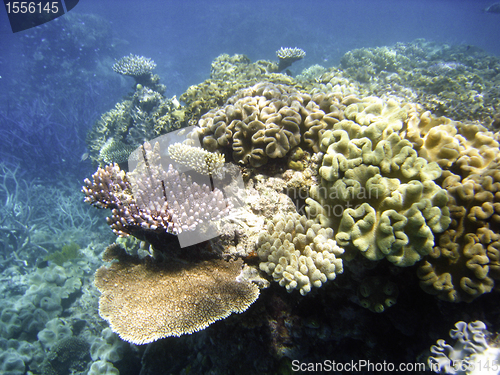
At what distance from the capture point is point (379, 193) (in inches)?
99.0

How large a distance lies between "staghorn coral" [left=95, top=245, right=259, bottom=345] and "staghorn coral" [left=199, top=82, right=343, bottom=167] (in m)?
1.72

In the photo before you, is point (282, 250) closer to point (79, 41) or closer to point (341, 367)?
point (341, 367)

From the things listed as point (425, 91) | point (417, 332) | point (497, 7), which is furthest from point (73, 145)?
point (497, 7)

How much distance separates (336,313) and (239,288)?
1.49m

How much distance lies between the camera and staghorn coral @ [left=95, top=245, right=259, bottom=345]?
2344 mm

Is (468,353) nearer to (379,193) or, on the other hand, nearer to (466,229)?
(466,229)

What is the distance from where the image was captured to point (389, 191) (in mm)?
2506

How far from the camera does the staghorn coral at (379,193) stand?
2.31 metres

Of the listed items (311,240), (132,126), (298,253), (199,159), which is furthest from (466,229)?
(132,126)

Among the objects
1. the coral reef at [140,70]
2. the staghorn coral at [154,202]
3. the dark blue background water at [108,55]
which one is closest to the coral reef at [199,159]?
the staghorn coral at [154,202]

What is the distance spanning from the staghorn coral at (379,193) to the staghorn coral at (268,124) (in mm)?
530

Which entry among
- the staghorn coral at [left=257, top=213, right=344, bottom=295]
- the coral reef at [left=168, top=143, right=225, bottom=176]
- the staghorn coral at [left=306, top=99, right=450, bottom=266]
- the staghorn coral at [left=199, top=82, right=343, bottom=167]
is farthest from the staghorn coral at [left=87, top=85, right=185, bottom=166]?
the staghorn coral at [left=306, top=99, right=450, bottom=266]

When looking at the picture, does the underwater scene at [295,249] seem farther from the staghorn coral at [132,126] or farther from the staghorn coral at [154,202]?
the staghorn coral at [132,126]

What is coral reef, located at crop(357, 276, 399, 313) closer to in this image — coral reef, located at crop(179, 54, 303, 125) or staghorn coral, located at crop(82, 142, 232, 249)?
staghorn coral, located at crop(82, 142, 232, 249)
